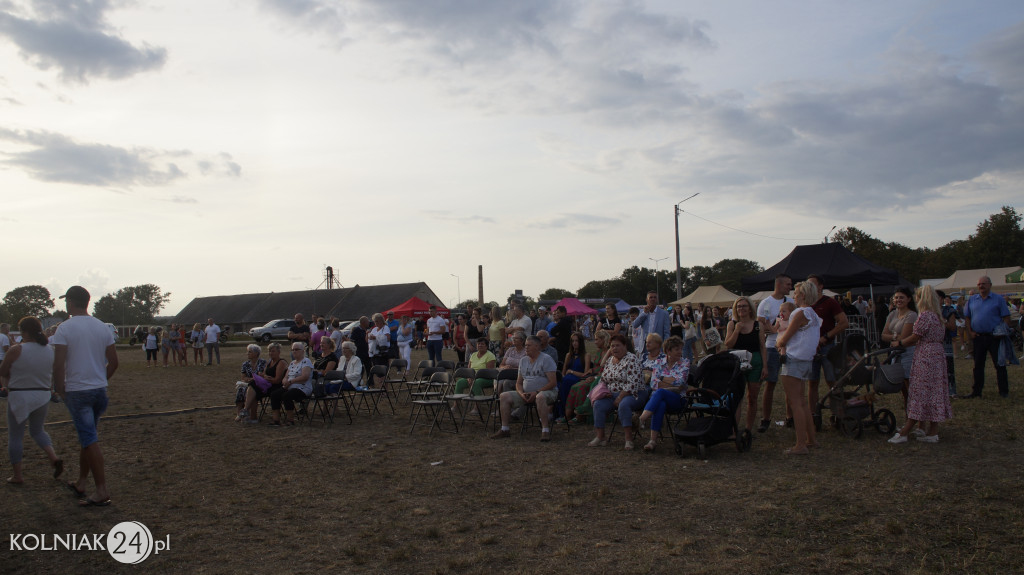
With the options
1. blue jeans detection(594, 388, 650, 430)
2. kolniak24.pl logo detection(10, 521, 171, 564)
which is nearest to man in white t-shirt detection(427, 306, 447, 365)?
blue jeans detection(594, 388, 650, 430)

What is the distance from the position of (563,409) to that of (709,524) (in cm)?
438

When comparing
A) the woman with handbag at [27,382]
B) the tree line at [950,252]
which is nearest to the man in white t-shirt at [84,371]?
the woman with handbag at [27,382]

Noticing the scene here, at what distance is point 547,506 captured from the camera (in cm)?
488

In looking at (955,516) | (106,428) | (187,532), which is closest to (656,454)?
(955,516)

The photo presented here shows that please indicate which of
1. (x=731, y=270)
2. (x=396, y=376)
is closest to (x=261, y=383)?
(x=396, y=376)

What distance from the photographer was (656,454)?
660 centimetres

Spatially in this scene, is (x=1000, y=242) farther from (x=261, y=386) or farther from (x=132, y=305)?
(x=132, y=305)

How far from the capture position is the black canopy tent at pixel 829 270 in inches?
591

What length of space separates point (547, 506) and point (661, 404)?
2295mm

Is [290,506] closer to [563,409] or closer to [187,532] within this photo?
→ [187,532]

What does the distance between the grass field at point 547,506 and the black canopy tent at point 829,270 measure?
7.65m

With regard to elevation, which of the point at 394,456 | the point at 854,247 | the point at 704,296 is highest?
the point at 854,247

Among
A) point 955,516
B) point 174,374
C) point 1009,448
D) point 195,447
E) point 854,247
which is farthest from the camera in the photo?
point 854,247

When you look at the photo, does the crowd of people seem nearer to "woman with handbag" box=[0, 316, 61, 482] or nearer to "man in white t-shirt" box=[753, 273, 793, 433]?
"man in white t-shirt" box=[753, 273, 793, 433]
